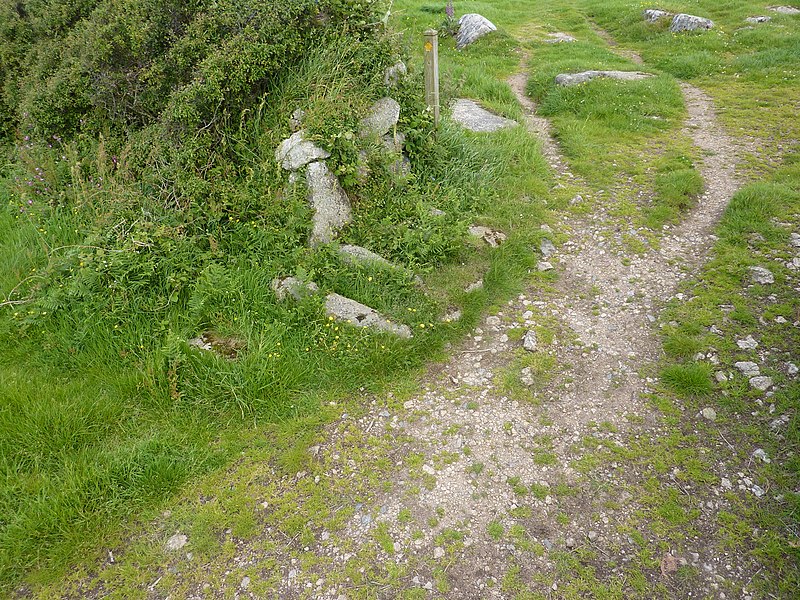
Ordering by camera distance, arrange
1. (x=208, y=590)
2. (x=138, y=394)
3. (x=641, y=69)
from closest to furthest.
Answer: (x=208, y=590), (x=138, y=394), (x=641, y=69)

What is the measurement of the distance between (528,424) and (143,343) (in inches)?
154

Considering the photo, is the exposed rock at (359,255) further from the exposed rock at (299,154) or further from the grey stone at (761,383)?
the grey stone at (761,383)

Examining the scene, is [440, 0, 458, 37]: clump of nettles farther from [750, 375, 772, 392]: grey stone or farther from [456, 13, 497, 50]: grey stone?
[750, 375, 772, 392]: grey stone

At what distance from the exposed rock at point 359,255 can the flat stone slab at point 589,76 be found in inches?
332

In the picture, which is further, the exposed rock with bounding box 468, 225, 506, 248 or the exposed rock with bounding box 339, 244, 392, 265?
the exposed rock with bounding box 468, 225, 506, 248

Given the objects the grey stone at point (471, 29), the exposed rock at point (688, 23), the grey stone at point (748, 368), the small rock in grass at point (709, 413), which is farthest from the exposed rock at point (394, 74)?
the exposed rock at point (688, 23)

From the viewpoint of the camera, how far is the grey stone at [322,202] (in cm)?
655

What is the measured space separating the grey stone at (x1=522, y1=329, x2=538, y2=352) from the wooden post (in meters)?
3.96

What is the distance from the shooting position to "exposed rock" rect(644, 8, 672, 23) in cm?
1739

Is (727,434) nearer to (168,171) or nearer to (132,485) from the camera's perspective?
(132,485)

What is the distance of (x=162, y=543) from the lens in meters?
4.10

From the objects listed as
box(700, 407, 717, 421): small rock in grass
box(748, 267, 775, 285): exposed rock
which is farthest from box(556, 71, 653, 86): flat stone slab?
box(700, 407, 717, 421): small rock in grass

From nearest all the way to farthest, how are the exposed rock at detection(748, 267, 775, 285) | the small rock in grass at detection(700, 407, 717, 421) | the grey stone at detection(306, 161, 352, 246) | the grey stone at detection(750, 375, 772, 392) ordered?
the small rock in grass at detection(700, 407, 717, 421) < the grey stone at detection(750, 375, 772, 392) < the exposed rock at detection(748, 267, 775, 285) < the grey stone at detection(306, 161, 352, 246)

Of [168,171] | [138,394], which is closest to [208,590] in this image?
[138,394]
